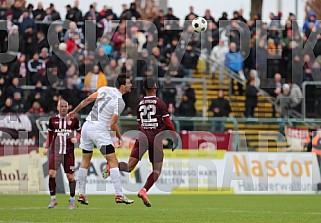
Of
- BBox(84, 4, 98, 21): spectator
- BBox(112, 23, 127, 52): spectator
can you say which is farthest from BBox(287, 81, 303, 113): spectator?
BBox(84, 4, 98, 21): spectator

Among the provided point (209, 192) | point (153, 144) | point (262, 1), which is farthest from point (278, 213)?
point (262, 1)

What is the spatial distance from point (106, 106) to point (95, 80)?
33.6 ft

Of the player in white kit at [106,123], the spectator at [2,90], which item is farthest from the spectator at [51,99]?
the player in white kit at [106,123]

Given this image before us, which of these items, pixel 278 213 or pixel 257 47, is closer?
pixel 278 213

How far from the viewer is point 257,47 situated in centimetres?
2914

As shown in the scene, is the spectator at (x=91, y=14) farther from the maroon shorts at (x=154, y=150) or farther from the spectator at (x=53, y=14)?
the maroon shorts at (x=154, y=150)

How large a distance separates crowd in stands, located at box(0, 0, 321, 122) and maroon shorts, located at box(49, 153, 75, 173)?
7.29m

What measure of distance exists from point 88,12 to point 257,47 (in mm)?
5682

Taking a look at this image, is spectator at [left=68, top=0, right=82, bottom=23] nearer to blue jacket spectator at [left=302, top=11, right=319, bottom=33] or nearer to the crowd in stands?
the crowd in stands

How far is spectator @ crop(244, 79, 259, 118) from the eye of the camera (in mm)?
28906

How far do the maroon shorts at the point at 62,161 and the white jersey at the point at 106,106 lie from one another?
1.89 meters

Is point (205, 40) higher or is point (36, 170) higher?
point (205, 40)

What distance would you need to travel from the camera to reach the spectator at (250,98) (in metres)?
28.9

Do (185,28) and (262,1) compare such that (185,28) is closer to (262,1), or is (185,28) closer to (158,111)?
(262,1)
